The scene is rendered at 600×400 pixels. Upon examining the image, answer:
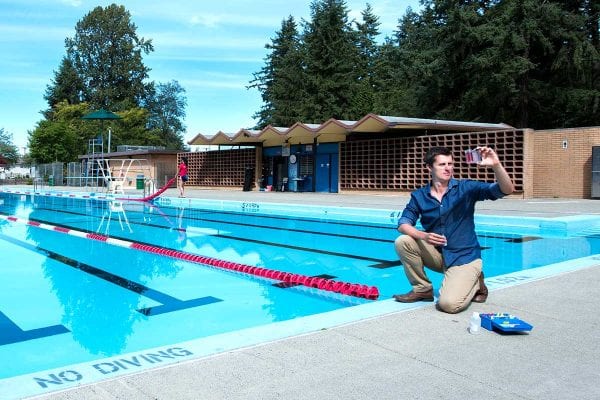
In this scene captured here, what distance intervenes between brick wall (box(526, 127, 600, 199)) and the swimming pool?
8.53 m

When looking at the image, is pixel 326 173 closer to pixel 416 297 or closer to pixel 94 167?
pixel 94 167

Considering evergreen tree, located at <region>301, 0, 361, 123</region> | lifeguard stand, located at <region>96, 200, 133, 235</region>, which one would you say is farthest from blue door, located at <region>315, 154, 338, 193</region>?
evergreen tree, located at <region>301, 0, 361, 123</region>

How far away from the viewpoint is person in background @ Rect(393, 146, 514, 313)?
4.10 metres

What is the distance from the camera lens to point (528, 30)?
88.5 feet

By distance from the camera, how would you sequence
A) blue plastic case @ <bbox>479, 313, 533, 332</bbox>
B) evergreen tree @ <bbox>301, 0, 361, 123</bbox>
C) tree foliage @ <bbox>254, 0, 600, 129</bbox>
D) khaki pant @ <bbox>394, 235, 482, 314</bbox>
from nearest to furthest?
blue plastic case @ <bbox>479, 313, 533, 332</bbox> → khaki pant @ <bbox>394, 235, 482, 314</bbox> → tree foliage @ <bbox>254, 0, 600, 129</bbox> → evergreen tree @ <bbox>301, 0, 361, 123</bbox>

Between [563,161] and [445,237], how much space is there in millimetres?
16904

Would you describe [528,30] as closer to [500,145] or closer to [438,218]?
[500,145]

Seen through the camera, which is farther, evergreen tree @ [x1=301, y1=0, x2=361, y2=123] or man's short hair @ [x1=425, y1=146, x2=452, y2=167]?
evergreen tree @ [x1=301, y1=0, x2=361, y2=123]

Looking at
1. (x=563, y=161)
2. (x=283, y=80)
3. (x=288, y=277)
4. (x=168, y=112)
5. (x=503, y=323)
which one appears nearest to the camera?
(x=503, y=323)

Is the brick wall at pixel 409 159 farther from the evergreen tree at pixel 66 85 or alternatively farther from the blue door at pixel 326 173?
the evergreen tree at pixel 66 85

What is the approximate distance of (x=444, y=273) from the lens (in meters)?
4.34

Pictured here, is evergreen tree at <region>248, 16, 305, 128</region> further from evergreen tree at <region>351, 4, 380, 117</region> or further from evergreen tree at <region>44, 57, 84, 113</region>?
evergreen tree at <region>44, 57, 84, 113</region>

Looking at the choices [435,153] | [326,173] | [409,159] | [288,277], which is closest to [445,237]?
[435,153]

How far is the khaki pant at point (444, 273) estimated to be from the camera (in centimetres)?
407
